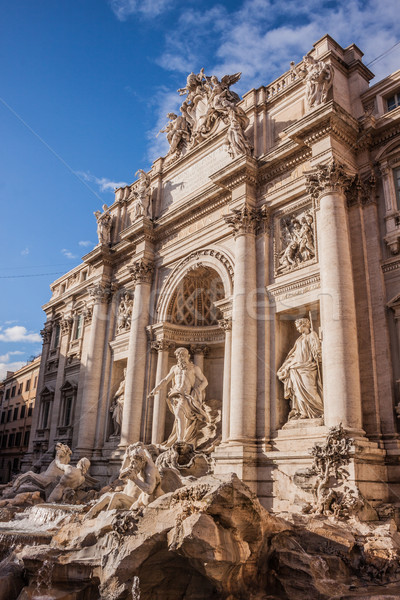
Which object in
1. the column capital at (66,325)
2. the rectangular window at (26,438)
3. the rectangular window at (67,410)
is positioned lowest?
the rectangular window at (26,438)

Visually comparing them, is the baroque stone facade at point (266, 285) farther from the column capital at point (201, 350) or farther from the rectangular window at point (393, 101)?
the rectangular window at point (393, 101)

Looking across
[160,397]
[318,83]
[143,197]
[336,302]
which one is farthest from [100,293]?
[336,302]

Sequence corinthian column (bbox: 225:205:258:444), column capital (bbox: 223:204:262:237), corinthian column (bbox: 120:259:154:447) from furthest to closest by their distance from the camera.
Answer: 1. corinthian column (bbox: 120:259:154:447)
2. column capital (bbox: 223:204:262:237)
3. corinthian column (bbox: 225:205:258:444)

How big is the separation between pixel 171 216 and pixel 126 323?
17.3ft

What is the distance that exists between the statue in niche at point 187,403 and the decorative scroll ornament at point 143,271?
3.96 meters

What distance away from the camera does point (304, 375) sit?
14.5 m

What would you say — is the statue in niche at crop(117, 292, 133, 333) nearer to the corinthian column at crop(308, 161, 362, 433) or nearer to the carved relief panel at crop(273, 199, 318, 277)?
the carved relief panel at crop(273, 199, 318, 277)

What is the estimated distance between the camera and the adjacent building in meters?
40.4

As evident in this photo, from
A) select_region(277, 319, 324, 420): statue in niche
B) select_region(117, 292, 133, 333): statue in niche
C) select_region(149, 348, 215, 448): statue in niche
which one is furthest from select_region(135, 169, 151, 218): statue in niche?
select_region(277, 319, 324, 420): statue in niche

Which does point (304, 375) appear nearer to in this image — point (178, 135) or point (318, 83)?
point (318, 83)

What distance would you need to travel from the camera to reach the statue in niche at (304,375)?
46.6 ft

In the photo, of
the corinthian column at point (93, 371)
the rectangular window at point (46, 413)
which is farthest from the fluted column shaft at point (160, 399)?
the rectangular window at point (46, 413)

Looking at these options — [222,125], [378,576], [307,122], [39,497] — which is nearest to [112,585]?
[378,576]

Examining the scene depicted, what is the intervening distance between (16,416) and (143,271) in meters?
28.8
